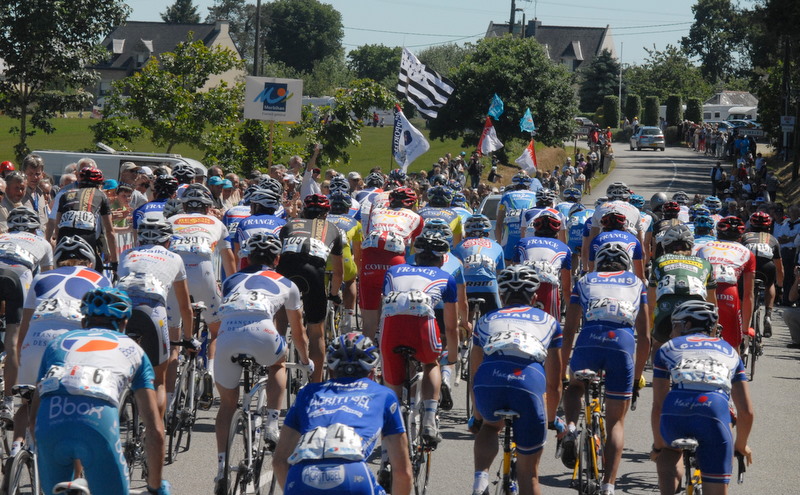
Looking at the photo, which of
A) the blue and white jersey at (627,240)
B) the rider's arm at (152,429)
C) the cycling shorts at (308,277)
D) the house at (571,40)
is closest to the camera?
the rider's arm at (152,429)

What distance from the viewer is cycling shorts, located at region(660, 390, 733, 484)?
22.9ft

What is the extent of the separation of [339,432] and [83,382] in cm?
140

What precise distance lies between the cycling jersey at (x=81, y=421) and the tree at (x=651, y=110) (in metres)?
90.9

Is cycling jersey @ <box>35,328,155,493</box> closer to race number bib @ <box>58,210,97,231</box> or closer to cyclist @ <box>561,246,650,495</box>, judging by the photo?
cyclist @ <box>561,246,650,495</box>

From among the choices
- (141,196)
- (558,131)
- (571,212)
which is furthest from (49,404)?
(558,131)

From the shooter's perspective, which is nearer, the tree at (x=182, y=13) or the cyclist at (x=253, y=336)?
the cyclist at (x=253, y=336)

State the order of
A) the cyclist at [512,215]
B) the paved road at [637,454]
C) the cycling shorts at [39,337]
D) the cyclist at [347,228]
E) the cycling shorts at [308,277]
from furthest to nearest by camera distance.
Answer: the cyclist at [512,215]
the cyclist at [347,228]
the cycling shorts at [308,277]
the paved road at [637,454]
the cycling shorts at [39,337]

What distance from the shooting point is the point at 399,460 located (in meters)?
5.99

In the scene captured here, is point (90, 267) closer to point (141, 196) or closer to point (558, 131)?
point (141, 196)

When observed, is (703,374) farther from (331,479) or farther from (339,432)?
(331,479)

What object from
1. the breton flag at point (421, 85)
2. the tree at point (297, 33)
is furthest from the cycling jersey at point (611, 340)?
the tree at point (297, 33)

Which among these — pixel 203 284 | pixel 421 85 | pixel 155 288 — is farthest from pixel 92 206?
pixel 421 85

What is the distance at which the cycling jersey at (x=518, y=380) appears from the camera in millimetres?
7152

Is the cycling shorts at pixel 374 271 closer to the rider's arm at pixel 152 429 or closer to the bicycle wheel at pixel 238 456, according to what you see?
the bicycle wheel at pixel 238 456
